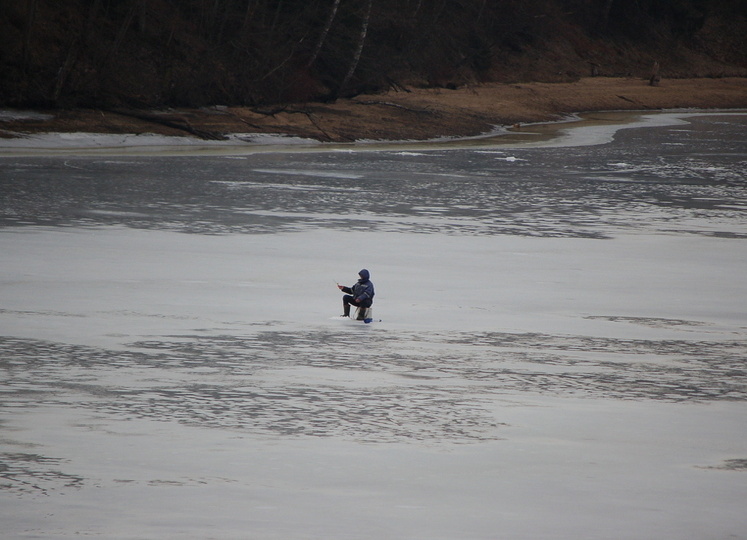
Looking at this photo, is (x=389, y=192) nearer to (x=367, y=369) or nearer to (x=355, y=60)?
(x=367, y=369)

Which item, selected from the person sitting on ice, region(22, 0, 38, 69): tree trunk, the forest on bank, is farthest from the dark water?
region(22, 0, 38, 69): tree trunk

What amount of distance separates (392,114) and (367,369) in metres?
31.9

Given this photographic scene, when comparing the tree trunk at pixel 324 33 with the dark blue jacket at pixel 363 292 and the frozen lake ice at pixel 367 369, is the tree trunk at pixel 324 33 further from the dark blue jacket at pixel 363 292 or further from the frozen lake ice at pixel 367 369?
the dark blue jacket at pixel 363 292

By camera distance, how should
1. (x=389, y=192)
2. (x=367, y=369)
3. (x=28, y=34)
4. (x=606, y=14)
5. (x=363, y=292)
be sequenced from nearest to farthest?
(x=367, y=369) < (x=363, y=292) < (x=389, y=192) < (x=28, y=34) < (x=606, y=14)

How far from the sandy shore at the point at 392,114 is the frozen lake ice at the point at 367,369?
11.5 meters

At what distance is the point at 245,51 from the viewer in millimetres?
40562

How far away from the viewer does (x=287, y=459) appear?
683cm

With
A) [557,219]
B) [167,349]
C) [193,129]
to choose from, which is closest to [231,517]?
[167,349]

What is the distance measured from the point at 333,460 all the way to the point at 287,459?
0.89ft

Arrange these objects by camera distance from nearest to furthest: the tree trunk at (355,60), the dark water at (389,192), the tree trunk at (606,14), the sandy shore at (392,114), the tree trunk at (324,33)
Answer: the dark water at (389,192) < the sandy shore at (392,114) < the tree trunk at (324,33) < the tree trunk at (355,60) < the tree trunk at (606,14)

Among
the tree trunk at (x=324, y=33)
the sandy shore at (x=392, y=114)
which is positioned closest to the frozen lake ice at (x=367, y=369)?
the sandy shore at (x=392, y=114)

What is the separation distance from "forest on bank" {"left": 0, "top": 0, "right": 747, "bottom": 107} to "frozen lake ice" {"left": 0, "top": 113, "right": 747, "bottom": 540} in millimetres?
14182

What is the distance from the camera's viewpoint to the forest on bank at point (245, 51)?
3503cm

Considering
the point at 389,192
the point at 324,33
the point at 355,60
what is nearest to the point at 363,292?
the point at 389,192
